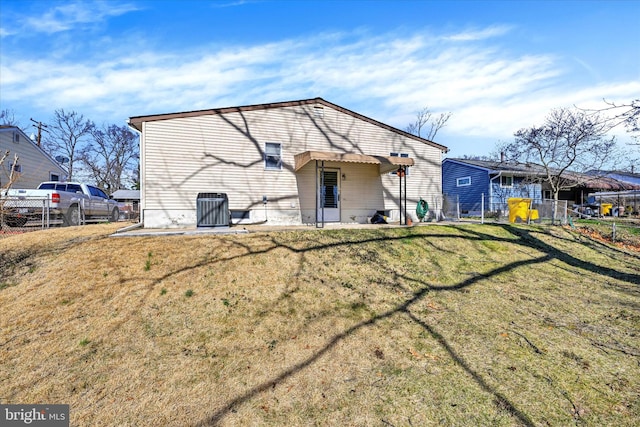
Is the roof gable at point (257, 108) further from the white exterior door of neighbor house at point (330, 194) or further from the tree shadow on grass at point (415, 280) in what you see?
the tree shadow on grass at point (415, 280)

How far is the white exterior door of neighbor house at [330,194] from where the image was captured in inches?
494

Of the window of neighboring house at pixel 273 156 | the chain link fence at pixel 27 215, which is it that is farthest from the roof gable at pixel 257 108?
the chain link fence at pixel 27 215

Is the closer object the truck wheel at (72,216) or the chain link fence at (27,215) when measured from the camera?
the chain link fence at (27,215)

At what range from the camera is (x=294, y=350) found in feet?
14.0

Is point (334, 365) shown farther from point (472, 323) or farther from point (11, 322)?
point (11, 322)

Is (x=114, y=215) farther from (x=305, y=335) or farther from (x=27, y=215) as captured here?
(x=305, y=335)

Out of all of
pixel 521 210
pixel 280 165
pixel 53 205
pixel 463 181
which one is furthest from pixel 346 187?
pixel 463 181

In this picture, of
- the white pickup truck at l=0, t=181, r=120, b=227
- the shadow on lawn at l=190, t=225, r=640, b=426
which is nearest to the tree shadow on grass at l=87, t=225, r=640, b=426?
the shadow on lawn at l=190, t=225, r=640, b=426

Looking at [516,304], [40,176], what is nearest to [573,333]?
[516,304]

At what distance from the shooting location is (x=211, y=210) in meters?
9.48

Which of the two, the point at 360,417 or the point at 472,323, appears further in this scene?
the point at 472,323

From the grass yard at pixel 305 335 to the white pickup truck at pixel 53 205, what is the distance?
319 centimetres

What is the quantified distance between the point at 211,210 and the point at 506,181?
66.9 feet

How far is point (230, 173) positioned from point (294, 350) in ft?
27.2
